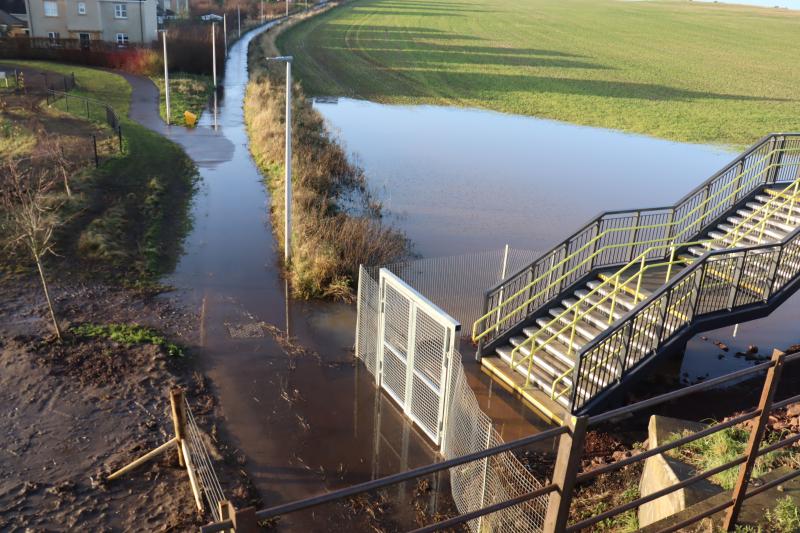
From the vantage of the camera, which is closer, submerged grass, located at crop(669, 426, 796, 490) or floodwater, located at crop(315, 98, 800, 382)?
submerged grass, located at crop(669, 426, 796, 490)

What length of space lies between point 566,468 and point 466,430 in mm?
5804

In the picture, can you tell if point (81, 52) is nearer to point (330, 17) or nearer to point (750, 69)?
point (330, 17)

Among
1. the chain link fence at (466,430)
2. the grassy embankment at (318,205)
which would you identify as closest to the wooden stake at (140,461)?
the chain link fence at (466,430)

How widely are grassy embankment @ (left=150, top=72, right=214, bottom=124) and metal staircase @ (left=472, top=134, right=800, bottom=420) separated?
26.7m

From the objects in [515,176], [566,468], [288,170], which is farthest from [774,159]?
[566,468]

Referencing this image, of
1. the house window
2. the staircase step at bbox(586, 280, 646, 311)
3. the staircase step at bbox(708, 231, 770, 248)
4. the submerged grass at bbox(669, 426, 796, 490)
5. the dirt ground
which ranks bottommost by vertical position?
the dirt ground

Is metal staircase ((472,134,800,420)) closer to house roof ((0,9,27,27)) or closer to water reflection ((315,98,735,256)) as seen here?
water reflection ((315,98,735,256))

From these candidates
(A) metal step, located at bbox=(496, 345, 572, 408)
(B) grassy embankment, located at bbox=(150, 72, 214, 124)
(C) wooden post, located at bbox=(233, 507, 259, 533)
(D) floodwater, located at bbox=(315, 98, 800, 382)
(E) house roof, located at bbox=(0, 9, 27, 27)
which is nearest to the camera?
(C) wooden post, located at bbox=(233, 507, 259, 533)

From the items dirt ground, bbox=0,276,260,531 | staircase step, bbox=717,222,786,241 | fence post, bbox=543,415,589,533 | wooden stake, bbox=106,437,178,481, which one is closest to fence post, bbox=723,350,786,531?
fence post, bbox=543,415,589,533

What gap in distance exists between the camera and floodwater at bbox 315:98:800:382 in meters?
18.3

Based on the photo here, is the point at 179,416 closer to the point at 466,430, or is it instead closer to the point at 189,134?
the point at 466,430

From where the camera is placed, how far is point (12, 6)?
6581cm

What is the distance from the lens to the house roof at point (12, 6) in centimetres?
6529

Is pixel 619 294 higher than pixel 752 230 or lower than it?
lower
